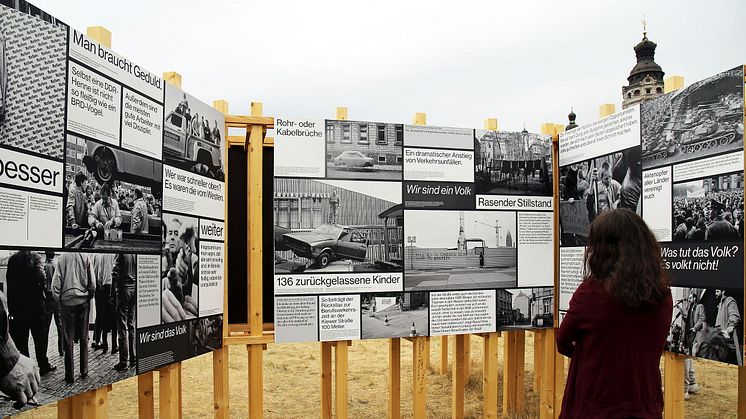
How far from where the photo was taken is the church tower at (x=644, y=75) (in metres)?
37.6

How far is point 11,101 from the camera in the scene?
2879 millimetres

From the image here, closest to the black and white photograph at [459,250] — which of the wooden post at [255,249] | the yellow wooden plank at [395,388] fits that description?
the yellow wooden plank at [395,388]

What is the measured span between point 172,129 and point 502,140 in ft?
10.1

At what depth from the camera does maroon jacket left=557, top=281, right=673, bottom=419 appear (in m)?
2.70

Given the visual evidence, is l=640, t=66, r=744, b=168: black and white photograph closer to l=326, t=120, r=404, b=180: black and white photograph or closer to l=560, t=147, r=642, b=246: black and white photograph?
l=560, t=147, r=642, b=246: black and white photograph

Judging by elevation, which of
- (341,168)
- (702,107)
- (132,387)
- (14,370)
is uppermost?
(702,107)

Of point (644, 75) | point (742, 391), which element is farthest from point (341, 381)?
point (644, 75)

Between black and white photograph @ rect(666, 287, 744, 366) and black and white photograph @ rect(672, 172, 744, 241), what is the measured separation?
40 centimetres

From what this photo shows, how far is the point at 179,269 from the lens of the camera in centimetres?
431

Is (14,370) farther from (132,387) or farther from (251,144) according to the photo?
(132,387)

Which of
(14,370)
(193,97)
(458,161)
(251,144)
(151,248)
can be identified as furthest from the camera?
(458,161)

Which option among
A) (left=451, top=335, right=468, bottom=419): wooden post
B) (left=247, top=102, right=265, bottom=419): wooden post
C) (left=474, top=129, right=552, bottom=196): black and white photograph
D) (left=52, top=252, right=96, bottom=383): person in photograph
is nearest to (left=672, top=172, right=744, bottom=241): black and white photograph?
(left=474, top=129, right=552, bottom=196): black and white photograph

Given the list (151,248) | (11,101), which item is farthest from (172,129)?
(11,101)

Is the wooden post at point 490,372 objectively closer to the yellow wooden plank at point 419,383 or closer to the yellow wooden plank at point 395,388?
the yellow wooden plank at point 419,383
